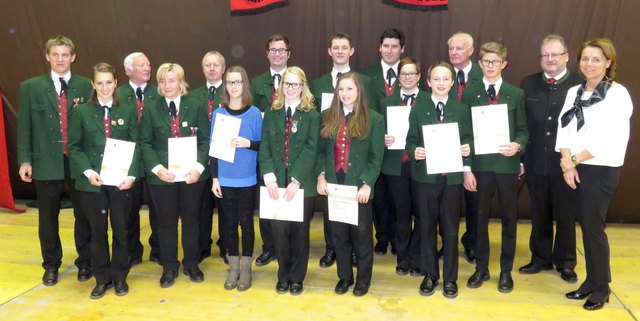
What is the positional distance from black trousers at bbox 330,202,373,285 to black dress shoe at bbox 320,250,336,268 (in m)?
0.53

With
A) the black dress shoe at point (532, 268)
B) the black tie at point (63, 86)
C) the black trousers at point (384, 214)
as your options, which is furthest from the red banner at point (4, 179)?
the black dress shoe at point (532, 268)

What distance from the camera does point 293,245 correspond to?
3.46 metres

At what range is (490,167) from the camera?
338 centimetres

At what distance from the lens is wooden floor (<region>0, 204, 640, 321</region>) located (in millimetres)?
3125

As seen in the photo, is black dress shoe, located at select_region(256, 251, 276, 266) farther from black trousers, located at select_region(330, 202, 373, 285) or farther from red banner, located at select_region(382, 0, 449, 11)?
red banner, located at select_region(382, 0, 449, 11)

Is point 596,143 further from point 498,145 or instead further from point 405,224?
point 405,224

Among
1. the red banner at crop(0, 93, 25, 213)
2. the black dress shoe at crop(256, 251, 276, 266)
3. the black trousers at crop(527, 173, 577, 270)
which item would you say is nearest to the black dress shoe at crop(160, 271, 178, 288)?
the black dress shoe at crop(256, 251, 276, 266)

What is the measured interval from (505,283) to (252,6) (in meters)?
3.54

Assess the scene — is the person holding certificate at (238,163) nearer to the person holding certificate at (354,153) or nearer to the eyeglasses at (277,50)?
the person holding certificate at (354,153)

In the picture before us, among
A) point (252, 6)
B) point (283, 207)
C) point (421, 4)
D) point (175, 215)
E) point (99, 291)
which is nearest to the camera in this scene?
point (283, 207)

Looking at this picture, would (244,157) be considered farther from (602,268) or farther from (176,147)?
(602,268)

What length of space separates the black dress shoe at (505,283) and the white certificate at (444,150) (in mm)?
868

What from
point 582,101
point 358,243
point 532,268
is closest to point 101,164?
Result: point 358,243

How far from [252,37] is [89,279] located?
9.48ft
